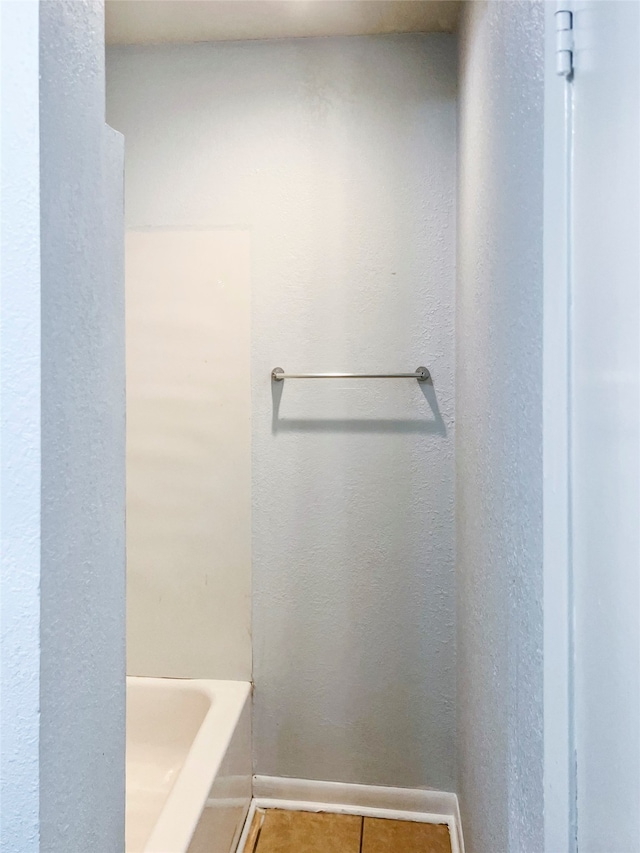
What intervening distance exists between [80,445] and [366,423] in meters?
1.24

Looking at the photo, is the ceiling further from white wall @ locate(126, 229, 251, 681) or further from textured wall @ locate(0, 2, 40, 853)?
textured wall @ locate(0, 2, 40, 853)

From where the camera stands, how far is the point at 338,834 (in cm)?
175

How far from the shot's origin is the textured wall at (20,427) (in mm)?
621

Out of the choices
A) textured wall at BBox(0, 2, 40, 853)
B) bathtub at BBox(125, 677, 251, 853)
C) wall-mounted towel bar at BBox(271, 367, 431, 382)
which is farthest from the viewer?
wall-mounted towel bar at BBox(271, 367, 431, 382)

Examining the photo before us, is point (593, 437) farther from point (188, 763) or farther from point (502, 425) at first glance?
point (188, 763)

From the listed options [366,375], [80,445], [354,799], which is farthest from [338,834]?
[80,445]

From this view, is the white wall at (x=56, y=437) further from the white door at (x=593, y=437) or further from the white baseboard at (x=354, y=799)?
the white baseboard at (x=354, y=799)

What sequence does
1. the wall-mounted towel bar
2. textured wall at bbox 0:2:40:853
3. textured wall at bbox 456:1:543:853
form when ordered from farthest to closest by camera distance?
the wall-mounted towel bar, textured wall at bbox 456:1:543:853, textured wall at bbox 0:2:40:853

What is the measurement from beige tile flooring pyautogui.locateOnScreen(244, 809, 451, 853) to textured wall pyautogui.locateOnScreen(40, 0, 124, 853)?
3.66 feet

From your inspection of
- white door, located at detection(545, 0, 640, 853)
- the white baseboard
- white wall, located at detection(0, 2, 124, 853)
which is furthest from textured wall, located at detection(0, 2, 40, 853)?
the white baseboard

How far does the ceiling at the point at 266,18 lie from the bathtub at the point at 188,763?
201 cm

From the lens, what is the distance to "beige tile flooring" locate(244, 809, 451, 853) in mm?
1692

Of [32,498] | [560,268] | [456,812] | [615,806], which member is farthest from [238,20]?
[456,812]

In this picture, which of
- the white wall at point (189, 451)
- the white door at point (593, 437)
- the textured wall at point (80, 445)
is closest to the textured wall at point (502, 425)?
the white door at point (593, 437)
